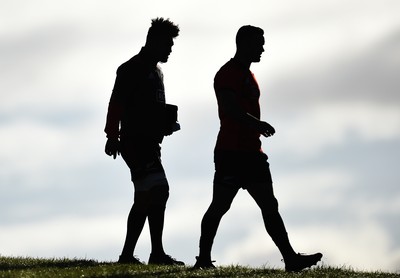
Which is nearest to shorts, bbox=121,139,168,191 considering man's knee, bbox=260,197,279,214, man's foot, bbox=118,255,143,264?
man's foot, bbox=118,255,143,264

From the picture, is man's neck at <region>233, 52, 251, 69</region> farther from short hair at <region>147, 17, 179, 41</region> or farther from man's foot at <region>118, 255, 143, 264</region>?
man's foot at <region>118, 255, 143, 264</region>

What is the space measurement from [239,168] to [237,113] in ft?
2.28

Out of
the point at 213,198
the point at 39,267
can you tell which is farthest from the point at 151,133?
the point at 39,267

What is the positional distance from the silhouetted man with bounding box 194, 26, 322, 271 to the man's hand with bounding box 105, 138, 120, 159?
133 cm

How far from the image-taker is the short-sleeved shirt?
11.4 meters

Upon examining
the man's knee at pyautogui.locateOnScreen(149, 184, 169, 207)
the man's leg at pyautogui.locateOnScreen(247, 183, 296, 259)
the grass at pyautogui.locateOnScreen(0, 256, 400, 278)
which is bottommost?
the grass at pyautogui.locateOnScreen(0, 256, 400, 278)

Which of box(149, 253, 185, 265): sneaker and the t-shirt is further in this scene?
box(149, 253, 185, 265): sneaker

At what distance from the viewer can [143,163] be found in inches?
488

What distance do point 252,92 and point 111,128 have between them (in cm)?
188

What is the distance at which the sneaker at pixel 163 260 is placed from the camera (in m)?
12.6

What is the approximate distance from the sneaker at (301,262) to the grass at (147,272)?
0.09 metres

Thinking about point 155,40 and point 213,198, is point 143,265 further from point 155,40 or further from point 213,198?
point 155,40

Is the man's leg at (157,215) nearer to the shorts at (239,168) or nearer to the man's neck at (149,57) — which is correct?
the shorts at (239,168)

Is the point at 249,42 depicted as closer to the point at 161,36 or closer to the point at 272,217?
the point at 161,36
